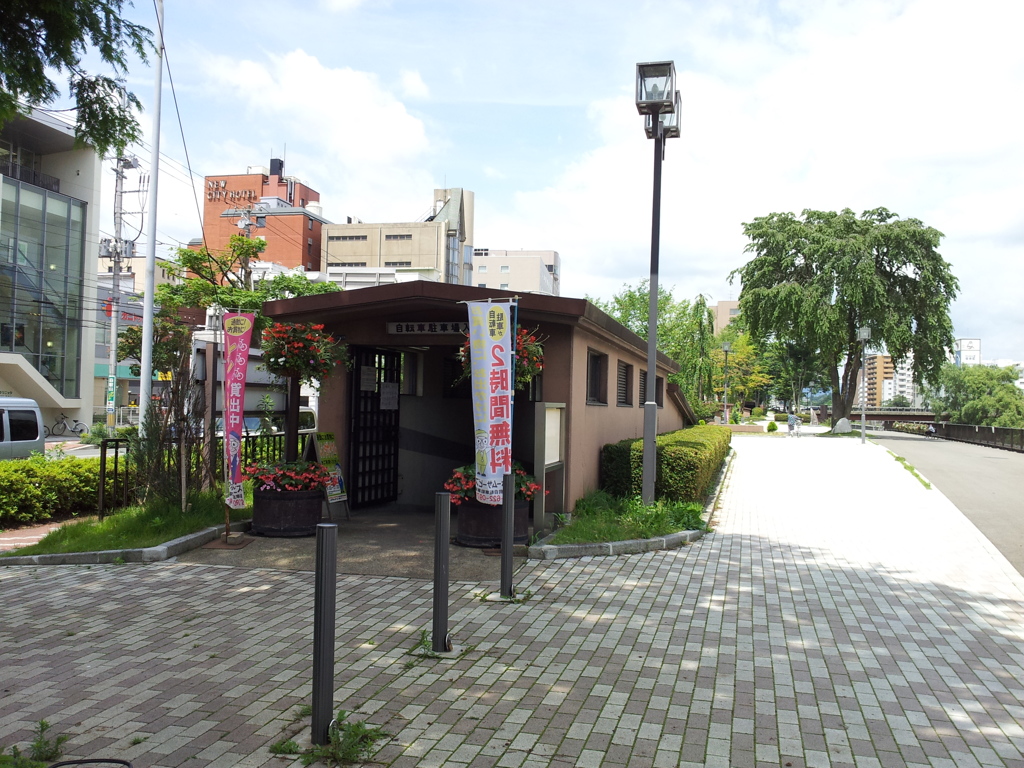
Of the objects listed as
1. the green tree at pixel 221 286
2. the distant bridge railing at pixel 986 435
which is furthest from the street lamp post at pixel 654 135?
the distant bridge railing at pixel 986 435

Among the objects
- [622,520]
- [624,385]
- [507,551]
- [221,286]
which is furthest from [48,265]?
[507,551]

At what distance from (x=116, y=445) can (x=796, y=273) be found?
129ft

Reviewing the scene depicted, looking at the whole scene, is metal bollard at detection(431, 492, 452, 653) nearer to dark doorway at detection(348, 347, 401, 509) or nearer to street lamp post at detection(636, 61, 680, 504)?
street lamp post at detection(636, 61, 680, 504)

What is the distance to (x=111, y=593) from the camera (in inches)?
259

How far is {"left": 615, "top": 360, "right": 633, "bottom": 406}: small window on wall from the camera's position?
13.8 m

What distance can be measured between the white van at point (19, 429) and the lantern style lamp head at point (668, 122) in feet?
45.8

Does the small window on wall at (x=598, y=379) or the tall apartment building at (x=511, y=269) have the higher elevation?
the tall apartment building at (x=511, y=269)

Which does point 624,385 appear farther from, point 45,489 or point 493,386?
point 45,489

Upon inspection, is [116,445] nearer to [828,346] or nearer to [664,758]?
[664,758]

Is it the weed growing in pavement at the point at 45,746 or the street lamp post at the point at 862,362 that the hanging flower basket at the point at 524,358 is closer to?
the weed growing in pavement at the point at 45,746

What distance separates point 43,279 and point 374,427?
32098 mm

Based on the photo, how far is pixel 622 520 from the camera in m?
9.46

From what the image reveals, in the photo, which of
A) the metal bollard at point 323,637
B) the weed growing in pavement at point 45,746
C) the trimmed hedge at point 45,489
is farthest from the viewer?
the trimmed hedge at point 45,489

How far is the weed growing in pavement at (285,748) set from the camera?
11.9 feet
